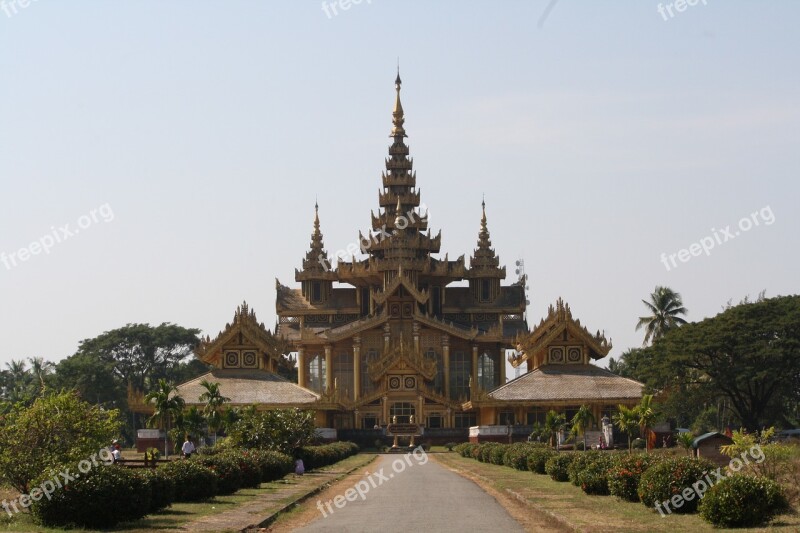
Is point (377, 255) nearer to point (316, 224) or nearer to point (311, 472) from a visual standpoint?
point (316, 224)

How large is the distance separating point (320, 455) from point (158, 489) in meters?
27.9

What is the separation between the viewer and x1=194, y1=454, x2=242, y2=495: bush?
33438 mm

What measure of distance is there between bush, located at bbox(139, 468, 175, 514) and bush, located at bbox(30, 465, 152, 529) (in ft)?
3.71

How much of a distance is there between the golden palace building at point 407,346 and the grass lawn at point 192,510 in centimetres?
3901

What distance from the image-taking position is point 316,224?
364ft

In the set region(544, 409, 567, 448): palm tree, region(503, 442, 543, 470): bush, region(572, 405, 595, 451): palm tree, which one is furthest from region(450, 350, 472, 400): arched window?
region(503, 442, 543, 470): bush

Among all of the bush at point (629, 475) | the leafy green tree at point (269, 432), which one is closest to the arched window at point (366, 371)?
the leafy green tree at point (269, 432)

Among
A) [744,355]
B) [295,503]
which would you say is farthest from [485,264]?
[295,503]

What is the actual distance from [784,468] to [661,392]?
42688 millimetres

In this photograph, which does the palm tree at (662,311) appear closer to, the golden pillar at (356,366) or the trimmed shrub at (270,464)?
the golden pillar at (356,366)

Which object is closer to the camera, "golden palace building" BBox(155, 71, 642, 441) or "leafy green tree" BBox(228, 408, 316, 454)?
"leafy green tree" BBox(228, 408, 316, 454)

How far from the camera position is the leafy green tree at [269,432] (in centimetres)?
5088

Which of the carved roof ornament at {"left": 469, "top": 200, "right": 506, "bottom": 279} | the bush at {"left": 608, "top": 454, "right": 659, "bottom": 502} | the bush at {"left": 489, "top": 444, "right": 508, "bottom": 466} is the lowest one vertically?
the bush at {"left": 608, "top": 454, "right": 659, "bottom": 502}

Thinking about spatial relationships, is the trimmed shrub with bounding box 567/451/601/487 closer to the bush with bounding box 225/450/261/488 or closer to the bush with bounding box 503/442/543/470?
the bush with bounding box 225/450/261/488
